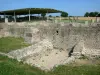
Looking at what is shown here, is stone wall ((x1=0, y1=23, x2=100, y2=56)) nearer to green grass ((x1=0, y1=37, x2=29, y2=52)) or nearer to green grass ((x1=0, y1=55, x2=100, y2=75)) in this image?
green grass ((x1=0, y1=37, x2=29, y2=52))

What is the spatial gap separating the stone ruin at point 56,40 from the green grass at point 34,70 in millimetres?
3673

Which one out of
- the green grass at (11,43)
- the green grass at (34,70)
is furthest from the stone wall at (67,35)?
the green grass at (34,70)

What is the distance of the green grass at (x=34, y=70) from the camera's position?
15.5 meters

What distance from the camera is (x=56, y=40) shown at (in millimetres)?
29062

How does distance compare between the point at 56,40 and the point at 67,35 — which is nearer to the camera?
the point at 67,35

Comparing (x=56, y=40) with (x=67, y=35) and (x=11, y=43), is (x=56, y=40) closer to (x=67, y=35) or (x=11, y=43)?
(x=67, y=35)

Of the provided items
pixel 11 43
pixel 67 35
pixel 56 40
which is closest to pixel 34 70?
pixel 11 43

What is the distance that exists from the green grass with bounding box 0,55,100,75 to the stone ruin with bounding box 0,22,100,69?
3.67 meters

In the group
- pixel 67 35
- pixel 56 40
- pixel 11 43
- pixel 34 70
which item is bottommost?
pixel 11 43

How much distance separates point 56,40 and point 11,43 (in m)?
5.30

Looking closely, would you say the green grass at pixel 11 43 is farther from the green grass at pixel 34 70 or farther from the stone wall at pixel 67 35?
the green grass at pixel 34 70

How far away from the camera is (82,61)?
72.9ft

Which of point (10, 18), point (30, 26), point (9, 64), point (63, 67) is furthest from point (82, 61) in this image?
point (10, 18)

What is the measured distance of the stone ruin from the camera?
24.1 m
